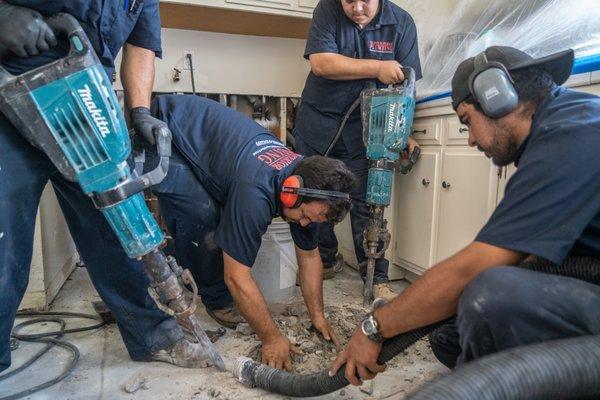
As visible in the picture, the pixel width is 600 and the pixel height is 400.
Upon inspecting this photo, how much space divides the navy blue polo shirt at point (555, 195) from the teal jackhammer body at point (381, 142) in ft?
3.39

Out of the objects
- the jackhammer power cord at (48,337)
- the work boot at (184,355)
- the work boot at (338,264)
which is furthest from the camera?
the work boot at (338,264)

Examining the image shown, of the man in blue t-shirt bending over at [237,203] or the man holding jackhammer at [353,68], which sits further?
the man holding jackhammer at [353,68]

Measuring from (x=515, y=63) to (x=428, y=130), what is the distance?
1061 millimetres

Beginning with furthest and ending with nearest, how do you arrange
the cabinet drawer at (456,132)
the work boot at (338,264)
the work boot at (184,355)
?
1. the work boot at (338,264)
2. the cabinet drawer at (456,132)
3. the work boot at (184,355)

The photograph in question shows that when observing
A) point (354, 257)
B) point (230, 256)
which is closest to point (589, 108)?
point (230, 256)

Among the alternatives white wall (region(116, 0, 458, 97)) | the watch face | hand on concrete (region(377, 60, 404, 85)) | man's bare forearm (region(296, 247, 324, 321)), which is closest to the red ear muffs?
man's bare forearm (region(296, 247, 324, 321))

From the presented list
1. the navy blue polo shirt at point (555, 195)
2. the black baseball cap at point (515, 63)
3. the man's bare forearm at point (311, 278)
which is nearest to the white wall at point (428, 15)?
the man's bare forearm at point (311, 278)

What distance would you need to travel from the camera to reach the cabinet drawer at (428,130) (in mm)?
1787

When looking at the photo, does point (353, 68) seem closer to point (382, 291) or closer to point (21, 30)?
point (382, 291)

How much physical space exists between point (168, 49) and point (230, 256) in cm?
194

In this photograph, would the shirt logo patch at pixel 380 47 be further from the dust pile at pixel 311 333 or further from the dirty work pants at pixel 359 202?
the dust pile at pixel 311 333

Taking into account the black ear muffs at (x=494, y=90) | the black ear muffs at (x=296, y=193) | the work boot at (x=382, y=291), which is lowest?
the work boot at (x=382, y=291)

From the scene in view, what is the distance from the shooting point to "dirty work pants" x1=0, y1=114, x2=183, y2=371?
0.93 m

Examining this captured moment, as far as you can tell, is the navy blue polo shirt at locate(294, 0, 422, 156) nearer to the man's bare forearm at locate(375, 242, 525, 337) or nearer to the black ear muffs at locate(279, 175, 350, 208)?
the black ear muffs at locate(279, 175, 350, 208)
